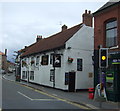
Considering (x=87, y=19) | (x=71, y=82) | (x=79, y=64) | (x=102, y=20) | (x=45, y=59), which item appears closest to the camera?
(x=102, y=20)

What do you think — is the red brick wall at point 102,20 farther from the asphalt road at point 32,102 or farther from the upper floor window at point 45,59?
the upper floor window at point 45,59

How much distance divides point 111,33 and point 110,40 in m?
0.55

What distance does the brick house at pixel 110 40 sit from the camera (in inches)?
530

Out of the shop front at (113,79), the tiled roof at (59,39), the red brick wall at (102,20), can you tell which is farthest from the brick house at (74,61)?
the shop front at (113,79)

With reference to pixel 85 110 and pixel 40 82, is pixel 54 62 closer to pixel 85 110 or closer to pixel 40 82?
pixel 40 82

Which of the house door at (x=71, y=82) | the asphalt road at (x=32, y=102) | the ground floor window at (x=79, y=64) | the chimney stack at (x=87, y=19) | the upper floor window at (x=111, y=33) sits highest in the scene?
the chimney stack at (x=87, y=19)

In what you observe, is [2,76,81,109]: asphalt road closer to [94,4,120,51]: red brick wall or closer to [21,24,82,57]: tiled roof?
[94,4,120,51]: red brick wall

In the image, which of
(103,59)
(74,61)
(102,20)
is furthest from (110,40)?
(74,61)

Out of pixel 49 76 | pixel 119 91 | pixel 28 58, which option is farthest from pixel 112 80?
pixel 28 58

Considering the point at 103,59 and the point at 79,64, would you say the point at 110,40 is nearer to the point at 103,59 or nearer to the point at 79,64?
the point at 103,59

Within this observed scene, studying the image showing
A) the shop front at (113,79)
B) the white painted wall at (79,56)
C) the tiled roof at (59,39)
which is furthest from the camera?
the tiled roof at (59,39)

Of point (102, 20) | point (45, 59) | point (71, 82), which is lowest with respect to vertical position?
point (71, 82)

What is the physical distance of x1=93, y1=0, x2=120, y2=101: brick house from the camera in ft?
44.1

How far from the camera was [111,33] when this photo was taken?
1484 cm
